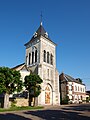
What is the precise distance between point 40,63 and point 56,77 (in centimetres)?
635

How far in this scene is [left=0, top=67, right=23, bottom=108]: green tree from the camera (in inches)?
995

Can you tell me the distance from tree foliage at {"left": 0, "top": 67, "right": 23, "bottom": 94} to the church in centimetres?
880

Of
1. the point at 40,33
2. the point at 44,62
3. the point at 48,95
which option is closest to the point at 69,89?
the point at 48,95

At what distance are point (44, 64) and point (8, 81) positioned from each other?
1298 centimetres

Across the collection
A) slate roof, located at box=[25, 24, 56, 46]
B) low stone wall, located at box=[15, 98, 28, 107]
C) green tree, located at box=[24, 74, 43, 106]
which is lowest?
low stone wall, located at box=[15, 98, 28, 107]

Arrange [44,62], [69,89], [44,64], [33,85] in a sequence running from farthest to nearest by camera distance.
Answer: [69,89] → [44,62] → [44,64] → [33,85]

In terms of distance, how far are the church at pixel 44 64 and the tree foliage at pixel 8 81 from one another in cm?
880

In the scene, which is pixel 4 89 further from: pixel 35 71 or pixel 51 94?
pixel 51 94

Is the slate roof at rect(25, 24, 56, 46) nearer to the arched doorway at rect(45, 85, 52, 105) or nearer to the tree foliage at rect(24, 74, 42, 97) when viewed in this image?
the arched doorway at rect(45, 85, 52, 105)

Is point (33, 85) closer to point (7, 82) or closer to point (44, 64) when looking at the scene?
point (7, 82)

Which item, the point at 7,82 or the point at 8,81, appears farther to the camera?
the point at 7,82

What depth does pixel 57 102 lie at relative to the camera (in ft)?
127

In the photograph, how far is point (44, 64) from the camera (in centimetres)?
3709

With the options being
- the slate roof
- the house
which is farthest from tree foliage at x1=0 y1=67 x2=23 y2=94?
the house
